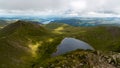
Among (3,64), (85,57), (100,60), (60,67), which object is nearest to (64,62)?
(60,67)

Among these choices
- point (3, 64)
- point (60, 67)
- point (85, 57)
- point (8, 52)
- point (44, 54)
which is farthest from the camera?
point (44, 54)

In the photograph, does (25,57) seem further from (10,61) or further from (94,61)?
(94,61)

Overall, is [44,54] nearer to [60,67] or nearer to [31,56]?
[31,56]

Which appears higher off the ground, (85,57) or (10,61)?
(85,57)

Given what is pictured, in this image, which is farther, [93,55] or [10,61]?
[10,61]

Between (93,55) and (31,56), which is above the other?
(93,55)

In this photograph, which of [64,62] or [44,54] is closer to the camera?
[64,62]

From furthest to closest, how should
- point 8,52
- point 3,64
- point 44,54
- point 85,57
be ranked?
point 44,54
point 8,52
point 3,64
point 85,57

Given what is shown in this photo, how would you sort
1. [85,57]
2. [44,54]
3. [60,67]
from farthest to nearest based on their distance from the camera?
[44,54] → [85,57] → [60,67]

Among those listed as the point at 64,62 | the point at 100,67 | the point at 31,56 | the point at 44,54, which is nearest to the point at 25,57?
the point at 31,56
